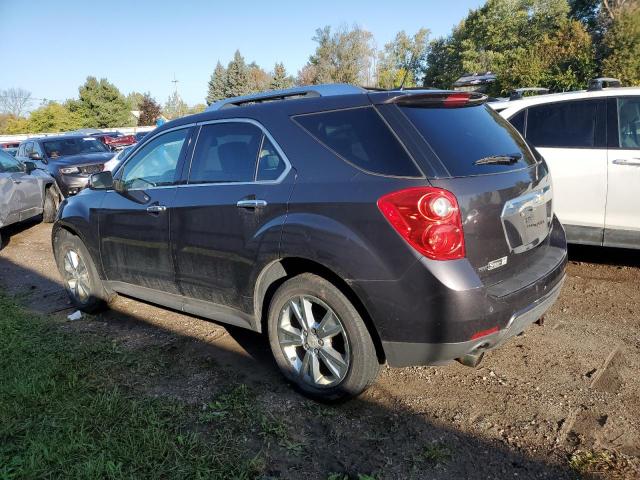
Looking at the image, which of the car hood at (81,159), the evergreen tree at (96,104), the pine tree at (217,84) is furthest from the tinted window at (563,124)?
the pine tree at (217,84)

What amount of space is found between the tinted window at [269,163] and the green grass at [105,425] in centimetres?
137

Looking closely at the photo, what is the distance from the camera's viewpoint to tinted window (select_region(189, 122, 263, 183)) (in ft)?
10.9

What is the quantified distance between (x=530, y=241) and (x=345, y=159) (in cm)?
118

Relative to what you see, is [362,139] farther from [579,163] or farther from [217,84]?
[217,84]

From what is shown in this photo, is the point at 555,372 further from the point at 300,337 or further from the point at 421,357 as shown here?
the point at 300,337

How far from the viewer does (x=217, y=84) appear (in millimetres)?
67750

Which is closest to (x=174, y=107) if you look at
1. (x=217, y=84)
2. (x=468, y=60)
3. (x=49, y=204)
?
(x=217, y=84)

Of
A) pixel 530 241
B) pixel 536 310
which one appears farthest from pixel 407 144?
pixel 536 310

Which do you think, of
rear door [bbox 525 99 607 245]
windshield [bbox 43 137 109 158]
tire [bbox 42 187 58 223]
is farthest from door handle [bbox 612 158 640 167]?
windshield [bbox 43 137 109 158]

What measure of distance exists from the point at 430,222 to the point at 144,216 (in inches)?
95.2

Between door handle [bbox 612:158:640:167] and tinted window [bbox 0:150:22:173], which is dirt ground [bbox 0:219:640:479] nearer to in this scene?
door handle [bbox 612:158:640:167]

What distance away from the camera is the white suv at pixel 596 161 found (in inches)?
184

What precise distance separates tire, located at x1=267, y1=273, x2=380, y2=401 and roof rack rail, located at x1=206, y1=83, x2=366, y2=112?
3.84 feet

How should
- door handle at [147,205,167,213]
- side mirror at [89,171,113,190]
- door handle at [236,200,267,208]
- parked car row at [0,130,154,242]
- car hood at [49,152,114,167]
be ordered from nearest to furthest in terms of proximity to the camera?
door handle at [236,200,267,208], door handle at [147,205,167,213], side mirror at [89,171,113,190], parked car row at [0,130,154,242], car hood at [49,152,114,167]
